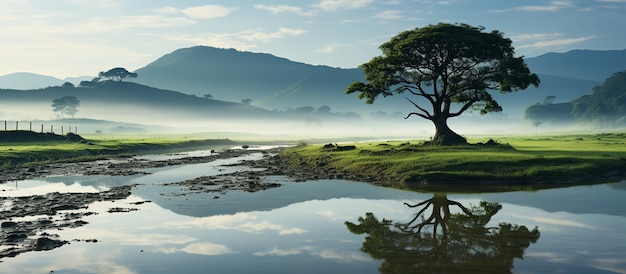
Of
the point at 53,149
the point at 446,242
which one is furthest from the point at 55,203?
the point at 53,149

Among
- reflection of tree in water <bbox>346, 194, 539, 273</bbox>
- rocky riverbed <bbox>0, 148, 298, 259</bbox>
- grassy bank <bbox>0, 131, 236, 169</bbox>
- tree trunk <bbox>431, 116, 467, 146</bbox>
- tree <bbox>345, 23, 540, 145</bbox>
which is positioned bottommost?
rocky riverbed <bbox>0, 148, 298, 259</bbox>

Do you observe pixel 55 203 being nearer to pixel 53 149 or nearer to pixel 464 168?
pixel 464 168

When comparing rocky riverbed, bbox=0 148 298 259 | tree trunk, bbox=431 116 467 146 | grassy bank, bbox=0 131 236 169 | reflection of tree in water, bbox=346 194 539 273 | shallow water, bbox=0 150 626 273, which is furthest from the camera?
tree trunk, bbox=431 116 467 146

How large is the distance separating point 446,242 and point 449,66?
173 ft

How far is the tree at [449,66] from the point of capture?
217ft

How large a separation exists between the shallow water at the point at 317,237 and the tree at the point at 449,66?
33044mm

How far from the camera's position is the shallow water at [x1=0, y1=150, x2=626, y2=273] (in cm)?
1775

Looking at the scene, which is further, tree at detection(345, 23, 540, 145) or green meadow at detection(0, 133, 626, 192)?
tree at detection(345, 23, 540, 145)

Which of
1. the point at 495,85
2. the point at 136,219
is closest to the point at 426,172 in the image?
the point at 136,219

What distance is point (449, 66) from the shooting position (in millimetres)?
69625

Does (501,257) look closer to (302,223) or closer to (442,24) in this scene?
(302,223)

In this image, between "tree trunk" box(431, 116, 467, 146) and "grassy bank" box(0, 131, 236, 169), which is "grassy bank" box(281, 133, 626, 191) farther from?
"grassy bank" box(0, 131, 236, 169)

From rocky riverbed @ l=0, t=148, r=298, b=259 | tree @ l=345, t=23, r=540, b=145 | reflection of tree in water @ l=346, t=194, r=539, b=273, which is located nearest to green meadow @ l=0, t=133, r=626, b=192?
rocky riverbed @ l=0, t=148, r=298, b=259

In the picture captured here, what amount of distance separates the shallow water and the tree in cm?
3304
